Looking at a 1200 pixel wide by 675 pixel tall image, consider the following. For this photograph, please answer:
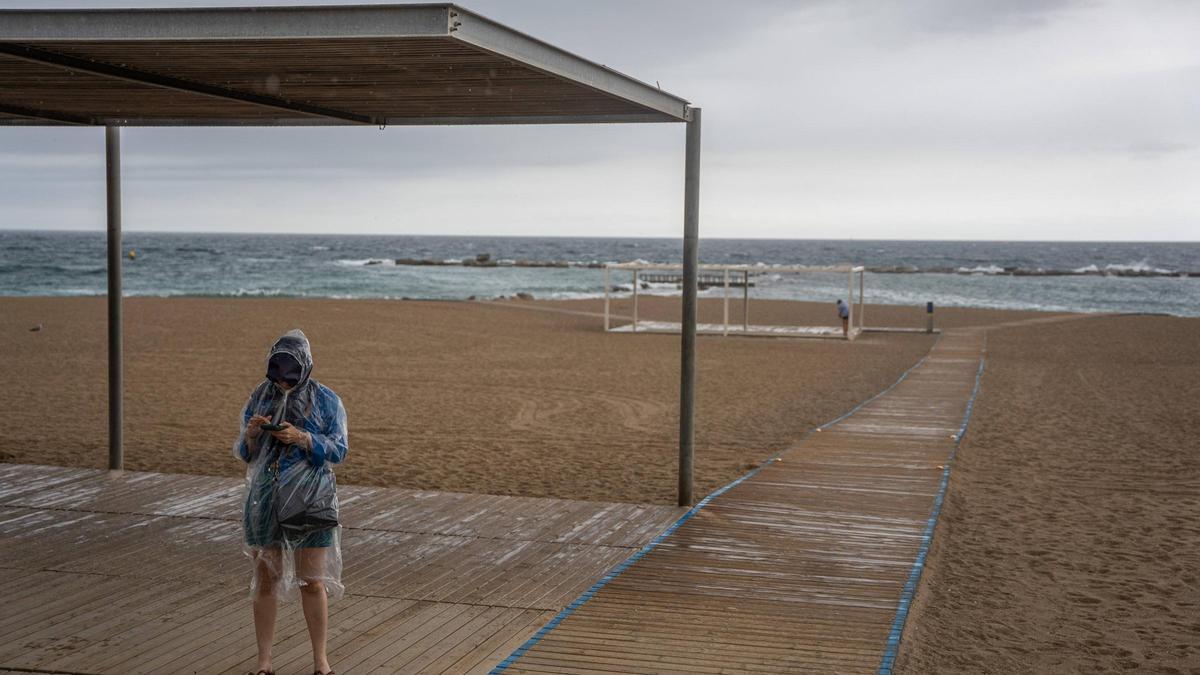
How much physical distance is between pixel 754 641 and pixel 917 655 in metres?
0.73

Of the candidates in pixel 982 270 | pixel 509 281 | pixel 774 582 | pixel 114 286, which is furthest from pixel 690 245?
pixel 982 270

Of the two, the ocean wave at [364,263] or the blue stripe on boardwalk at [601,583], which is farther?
the ocean wave at [364,263]

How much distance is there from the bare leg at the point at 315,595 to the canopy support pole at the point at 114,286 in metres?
4.49

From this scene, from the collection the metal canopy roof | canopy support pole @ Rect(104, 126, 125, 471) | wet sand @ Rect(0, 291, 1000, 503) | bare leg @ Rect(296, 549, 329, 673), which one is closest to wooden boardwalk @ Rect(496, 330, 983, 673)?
bare leg @ Rect(296, 549, 329, 673)

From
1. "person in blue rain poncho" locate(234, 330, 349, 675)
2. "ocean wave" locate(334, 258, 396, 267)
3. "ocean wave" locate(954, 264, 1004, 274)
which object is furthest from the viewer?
"ocean wave" locate(334, 258, 396, 267)

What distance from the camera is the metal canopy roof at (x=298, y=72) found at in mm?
4770

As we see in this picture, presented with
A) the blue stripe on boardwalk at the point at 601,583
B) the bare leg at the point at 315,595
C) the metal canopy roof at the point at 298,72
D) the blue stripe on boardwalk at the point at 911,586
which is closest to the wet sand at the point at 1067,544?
the blue stripe on boardwalk at the point at 911,586

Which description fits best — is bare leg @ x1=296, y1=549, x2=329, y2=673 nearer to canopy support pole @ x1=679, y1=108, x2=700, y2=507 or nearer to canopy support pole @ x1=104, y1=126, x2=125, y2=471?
canopy support pole @ x1=679, y1=108, x2=700, y2=507

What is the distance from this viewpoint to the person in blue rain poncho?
12.7ft

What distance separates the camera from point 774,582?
5609 millimetres

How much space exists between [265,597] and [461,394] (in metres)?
10.7

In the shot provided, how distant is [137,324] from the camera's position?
81.8 feet

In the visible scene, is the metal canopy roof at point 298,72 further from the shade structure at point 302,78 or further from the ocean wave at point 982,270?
the ocean wave at point 982,270

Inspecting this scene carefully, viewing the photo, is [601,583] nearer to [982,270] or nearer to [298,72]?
[298,72]
